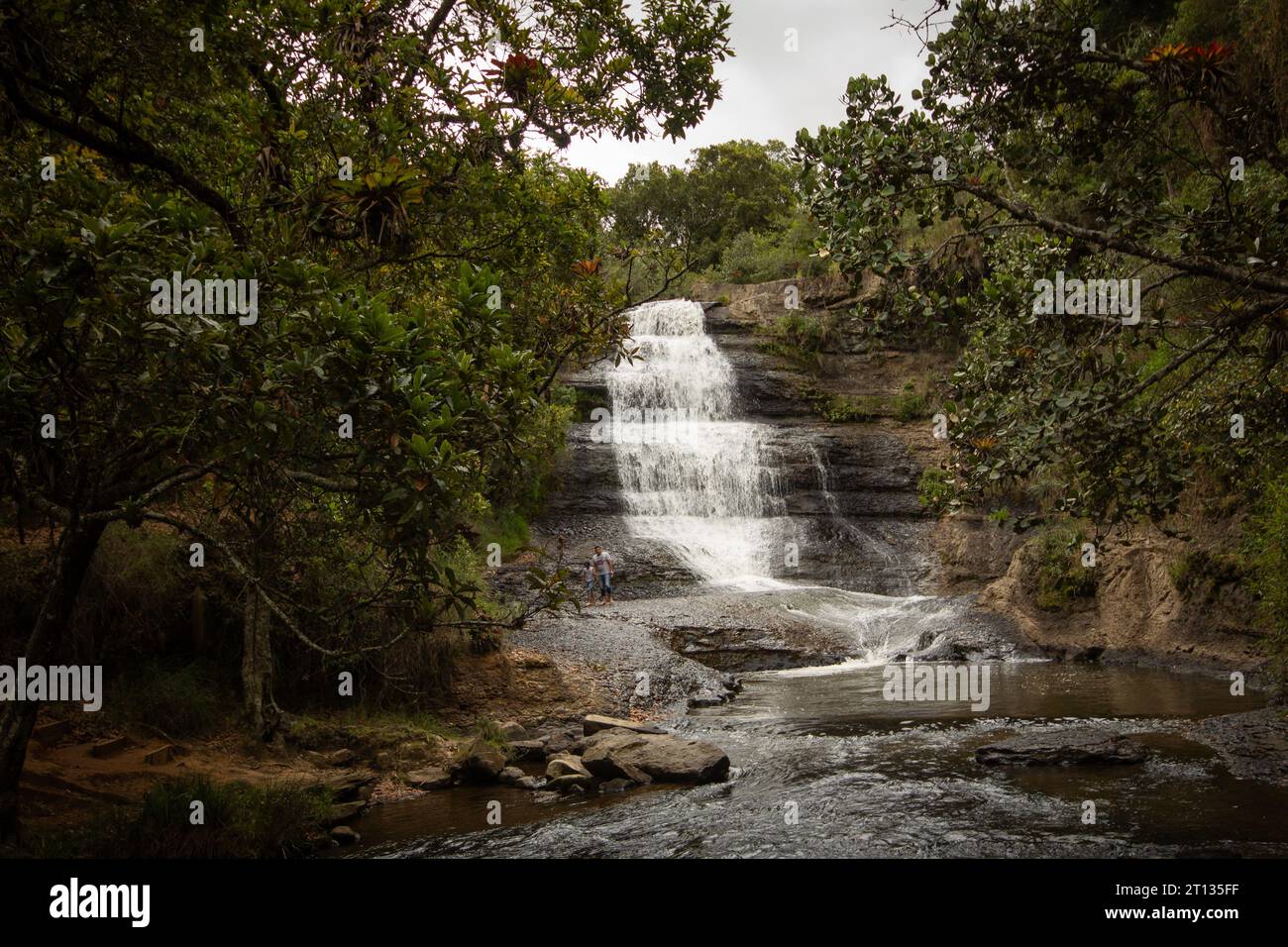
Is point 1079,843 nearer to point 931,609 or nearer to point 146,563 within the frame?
point 146,563

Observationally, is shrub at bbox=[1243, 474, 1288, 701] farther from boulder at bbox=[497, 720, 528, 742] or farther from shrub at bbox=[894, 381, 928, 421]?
shrub at bbox=[894, 381, 928, 421]

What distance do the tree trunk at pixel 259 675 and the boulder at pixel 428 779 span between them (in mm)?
1764

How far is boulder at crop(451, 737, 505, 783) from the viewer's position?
9.70 meters

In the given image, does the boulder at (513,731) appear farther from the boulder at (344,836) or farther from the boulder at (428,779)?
the boulder at (344,836)

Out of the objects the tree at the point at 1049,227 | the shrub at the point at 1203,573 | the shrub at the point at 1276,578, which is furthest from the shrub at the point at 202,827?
the shrub at the point at 1203,573

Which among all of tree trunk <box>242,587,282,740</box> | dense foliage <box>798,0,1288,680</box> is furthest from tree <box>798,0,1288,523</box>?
tree trunk <box>242,587,282,740</box>

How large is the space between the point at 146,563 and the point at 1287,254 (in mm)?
11802

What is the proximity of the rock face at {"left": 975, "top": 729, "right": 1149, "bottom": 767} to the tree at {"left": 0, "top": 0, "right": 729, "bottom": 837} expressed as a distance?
6282 mm

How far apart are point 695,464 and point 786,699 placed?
1386 cm

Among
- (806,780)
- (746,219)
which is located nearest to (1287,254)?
(806,780)

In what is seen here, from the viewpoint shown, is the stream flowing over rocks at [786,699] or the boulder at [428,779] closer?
the stream flowing over rocks at [786,699]

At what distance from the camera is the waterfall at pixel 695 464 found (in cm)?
2469

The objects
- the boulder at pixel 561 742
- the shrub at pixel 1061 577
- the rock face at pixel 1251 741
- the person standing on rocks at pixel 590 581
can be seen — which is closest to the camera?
the rock face at pixel 1251 741
